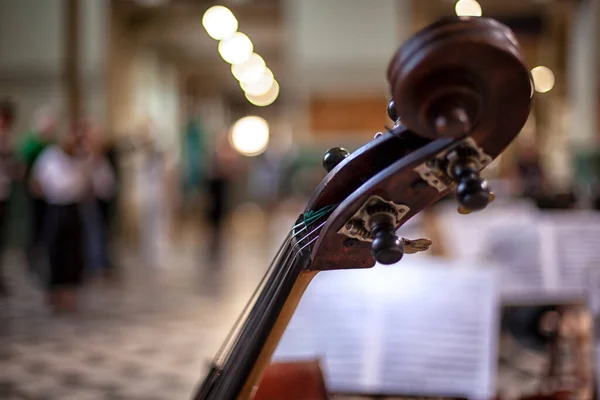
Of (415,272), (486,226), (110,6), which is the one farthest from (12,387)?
(110,6)

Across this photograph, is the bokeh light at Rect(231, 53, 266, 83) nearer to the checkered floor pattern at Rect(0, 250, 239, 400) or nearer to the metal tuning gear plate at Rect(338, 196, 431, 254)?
the checkered floor pattern at Rect(0, 250, 239, 400)

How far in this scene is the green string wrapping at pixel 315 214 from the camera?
1188 millimetres

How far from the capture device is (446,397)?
64.3 inches

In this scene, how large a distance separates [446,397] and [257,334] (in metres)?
0.61

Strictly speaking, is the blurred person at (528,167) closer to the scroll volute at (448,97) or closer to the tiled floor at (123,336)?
the tiled floor at (123,336)

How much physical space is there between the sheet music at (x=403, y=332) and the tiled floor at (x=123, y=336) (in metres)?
1.30

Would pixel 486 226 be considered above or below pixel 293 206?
below

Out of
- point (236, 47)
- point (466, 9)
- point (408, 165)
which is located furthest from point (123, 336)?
point (236, 47)

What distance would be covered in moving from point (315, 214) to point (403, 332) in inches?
52.3

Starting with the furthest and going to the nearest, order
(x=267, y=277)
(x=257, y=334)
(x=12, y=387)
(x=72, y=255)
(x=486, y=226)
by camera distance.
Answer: (x=72, y=255)
(x=486, y=226)
(x=12, y=387)
(x=267, y=277)
(x=257, y=334)

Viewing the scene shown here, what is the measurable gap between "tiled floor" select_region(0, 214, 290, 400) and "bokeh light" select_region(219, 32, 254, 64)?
11.5 ft

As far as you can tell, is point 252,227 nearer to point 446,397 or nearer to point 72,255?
point 72,255

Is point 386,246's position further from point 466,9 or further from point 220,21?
point 220,21

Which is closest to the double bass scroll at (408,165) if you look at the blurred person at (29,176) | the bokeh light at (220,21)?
the blurred person at (29,176)
